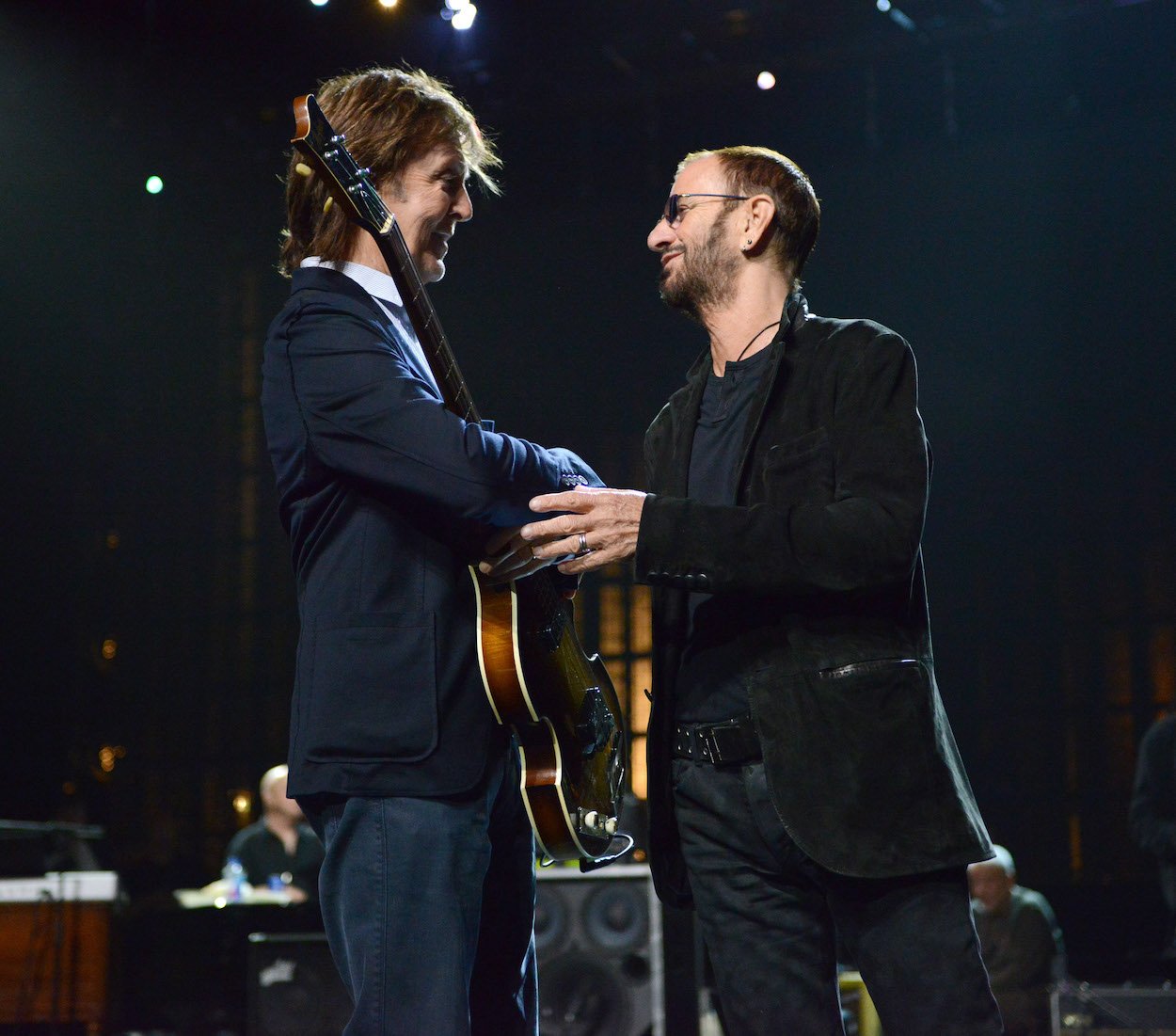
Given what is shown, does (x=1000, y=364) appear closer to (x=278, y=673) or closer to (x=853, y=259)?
(x=853, y=259)

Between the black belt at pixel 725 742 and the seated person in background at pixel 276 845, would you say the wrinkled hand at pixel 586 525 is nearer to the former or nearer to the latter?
the black belt at pixel 725 742

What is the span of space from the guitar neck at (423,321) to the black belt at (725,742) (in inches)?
26.5

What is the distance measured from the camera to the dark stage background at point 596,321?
8000mm

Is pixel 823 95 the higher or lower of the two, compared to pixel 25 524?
higher

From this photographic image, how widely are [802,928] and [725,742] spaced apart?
1.03ft

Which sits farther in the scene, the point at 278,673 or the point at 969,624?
the point at 278,673

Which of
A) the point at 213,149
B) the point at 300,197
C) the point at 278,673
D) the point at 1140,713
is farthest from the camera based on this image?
the point at 278,673

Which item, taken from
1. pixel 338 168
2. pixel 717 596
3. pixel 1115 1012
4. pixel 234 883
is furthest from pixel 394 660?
pixel 234 883

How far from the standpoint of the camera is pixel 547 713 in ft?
6.88

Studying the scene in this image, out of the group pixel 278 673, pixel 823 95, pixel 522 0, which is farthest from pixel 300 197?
pixel 278 673

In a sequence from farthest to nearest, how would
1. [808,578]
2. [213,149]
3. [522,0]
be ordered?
1. [213,149]
2. [522,0]
3. [808,578]

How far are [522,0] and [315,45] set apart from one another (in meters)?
1.29

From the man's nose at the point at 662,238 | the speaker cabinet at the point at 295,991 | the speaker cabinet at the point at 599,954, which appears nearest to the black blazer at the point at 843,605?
the man's nose at the point at 662,238

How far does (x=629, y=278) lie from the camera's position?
9508mm
